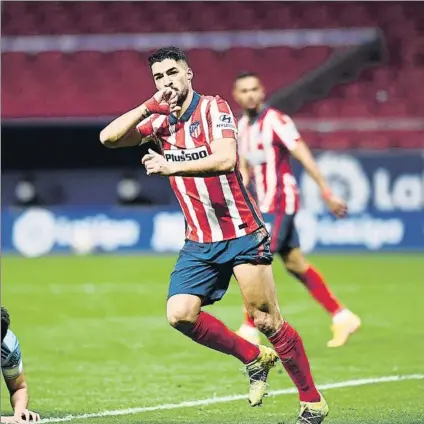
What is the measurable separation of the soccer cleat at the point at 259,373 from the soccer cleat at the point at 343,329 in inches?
105

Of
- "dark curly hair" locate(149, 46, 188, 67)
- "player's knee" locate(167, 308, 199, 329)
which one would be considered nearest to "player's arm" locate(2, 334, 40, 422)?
"player's knee" locate(167, 308, 199, 329)

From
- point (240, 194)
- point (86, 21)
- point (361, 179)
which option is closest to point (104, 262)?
point (361, 179)

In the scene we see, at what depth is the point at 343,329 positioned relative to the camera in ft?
28.9

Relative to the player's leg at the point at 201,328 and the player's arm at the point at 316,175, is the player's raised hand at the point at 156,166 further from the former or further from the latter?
the player's arm at the point at 316,175

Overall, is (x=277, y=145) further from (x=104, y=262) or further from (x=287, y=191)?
(x=104, y=262)

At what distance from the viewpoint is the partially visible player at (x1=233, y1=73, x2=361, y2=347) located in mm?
8695

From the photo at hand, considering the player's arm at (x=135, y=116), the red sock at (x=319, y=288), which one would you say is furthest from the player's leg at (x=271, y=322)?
the red sock at (x=319, y=288)

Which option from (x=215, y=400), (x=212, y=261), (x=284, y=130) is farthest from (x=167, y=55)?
(x=284, y=130)

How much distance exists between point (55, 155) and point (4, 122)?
112 centimetres

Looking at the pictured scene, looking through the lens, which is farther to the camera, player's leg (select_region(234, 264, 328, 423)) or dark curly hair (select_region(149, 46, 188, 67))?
player's leg (select_region(234, 264, 328, 423))

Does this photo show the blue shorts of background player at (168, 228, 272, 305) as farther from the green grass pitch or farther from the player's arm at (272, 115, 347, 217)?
the player's arm at (272, 115, 347, 217)

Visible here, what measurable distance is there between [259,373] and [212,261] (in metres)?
0.71

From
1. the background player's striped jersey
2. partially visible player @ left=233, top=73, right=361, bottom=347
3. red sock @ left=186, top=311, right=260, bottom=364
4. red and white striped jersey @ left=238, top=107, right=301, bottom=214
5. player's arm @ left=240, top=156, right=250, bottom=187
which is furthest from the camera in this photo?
player's arm @ left=240, top=156, right=250, bottom=187

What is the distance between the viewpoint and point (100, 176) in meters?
20.0
